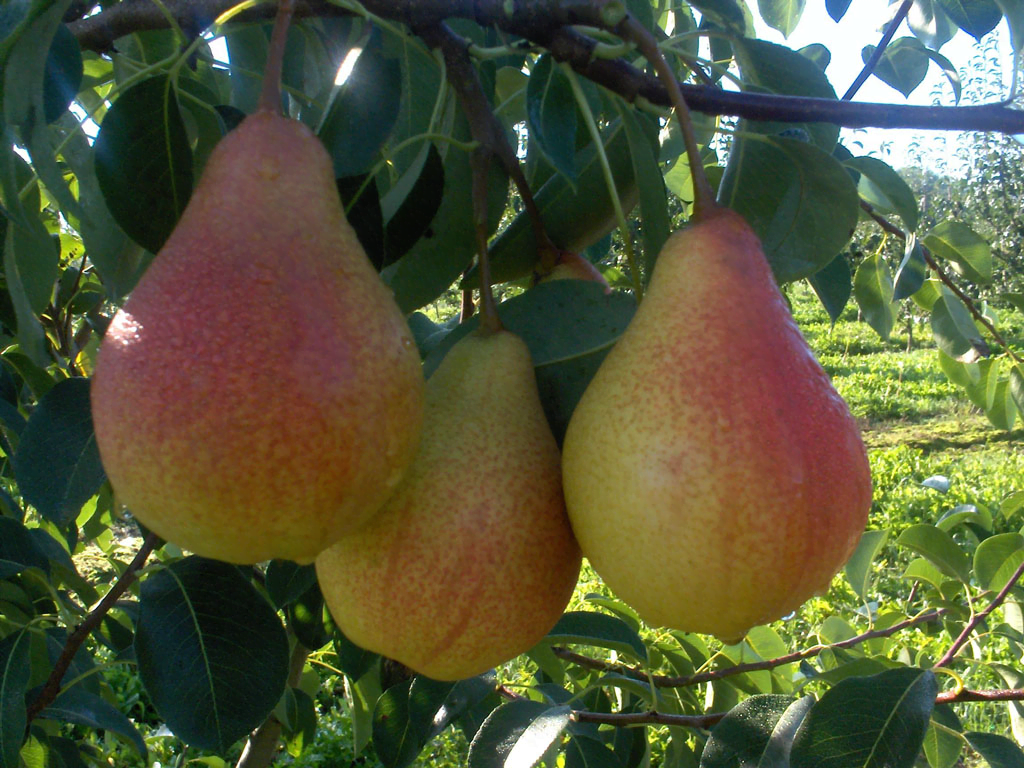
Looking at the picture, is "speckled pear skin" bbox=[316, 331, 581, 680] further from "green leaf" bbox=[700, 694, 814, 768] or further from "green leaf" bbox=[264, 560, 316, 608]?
"green leaf" bbox=[700, 694, 814, 768]

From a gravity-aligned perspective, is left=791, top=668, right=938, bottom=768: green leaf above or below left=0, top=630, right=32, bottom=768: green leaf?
above

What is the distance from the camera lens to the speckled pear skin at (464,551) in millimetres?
691

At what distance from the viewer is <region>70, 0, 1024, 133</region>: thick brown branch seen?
705 millimetres

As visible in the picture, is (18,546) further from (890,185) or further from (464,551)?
(890,185)

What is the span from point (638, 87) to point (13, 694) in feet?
3.27

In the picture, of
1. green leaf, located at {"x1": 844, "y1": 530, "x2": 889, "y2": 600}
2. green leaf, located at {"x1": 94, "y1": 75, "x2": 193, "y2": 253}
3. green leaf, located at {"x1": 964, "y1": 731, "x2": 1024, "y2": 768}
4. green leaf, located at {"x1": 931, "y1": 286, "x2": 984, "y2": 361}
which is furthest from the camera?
green leaf, located at {"x1": 931, "y1": 286, "x2": 984, "y2": 361}

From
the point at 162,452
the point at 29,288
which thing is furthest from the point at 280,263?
the point at 29,288

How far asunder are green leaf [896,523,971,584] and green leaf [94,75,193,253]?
61.5 inches

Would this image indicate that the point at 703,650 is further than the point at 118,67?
Yes

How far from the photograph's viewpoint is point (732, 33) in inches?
38.2

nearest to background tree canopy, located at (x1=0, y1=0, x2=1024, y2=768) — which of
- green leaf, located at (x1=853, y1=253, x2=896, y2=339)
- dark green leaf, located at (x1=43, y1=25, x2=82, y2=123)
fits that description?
dark green leaf, located at (x1=43, y1=25, x2=82, y2=123)

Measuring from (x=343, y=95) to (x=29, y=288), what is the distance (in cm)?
50

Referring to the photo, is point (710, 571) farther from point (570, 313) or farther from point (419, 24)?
point (419, 24)

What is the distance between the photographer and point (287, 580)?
1.11m
